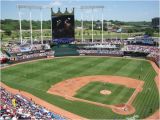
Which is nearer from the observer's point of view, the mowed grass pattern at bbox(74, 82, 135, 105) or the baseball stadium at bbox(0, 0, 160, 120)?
the baseball stadium at bbox(0, 0, 160, 120)

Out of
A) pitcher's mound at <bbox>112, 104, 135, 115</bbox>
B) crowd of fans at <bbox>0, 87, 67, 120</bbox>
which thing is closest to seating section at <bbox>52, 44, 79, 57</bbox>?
crowd of fans at <bbox>0, 87, 67, 120</bbox>

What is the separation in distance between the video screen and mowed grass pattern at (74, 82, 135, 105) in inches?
1273

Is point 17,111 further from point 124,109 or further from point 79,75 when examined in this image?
point 79,75

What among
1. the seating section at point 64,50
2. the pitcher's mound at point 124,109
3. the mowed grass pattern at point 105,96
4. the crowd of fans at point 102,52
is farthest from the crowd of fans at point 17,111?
the crowd of fans at point 102,52

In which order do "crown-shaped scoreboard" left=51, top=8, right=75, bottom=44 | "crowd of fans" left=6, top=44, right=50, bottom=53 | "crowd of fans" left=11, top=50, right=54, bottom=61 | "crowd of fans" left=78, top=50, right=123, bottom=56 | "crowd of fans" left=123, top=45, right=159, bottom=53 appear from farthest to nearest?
"crowd of fans" left=78, top=50, right=123, bottom=56 < "crowd of fans" left=6, top=44, right=50, bottom=53 < "crown-shaped scoreboard" left=51, top=8, right=75, bottom=44 < "crowd of fans" left=123, top=45, right=159, bottom=53 < "crowd of fans" left=11, top=50, right=54, bottom=61

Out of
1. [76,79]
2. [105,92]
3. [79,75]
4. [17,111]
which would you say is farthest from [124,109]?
[79,75]

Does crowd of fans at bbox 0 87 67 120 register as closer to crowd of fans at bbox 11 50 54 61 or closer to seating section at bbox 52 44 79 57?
crowd of fans at bbox 11 50 54 61

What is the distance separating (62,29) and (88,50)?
1141 centimetres

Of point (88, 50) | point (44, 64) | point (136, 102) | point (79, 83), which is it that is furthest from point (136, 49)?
point (136, 102)

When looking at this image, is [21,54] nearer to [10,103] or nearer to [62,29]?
[62,29]

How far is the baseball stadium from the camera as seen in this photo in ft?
109

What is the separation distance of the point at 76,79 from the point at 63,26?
95.8ft

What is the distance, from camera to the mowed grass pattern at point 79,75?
34750mm

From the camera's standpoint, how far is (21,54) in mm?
73375
